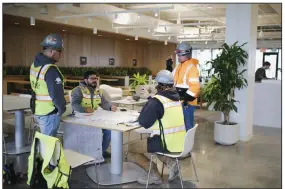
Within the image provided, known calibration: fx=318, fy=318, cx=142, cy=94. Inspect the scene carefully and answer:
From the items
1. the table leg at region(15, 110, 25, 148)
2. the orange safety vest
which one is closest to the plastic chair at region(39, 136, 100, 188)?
the orange safety vest

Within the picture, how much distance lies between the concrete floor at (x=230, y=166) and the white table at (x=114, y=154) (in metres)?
0.14

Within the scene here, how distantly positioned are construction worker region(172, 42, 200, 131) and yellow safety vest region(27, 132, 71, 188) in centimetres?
188

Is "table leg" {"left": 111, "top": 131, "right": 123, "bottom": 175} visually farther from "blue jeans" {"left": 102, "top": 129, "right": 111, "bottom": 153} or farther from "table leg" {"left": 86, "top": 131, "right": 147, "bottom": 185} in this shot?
"blue jeans" {"left": 102, "top": 129, "right": 111, "bottom": 153}

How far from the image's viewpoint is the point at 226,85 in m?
5.47

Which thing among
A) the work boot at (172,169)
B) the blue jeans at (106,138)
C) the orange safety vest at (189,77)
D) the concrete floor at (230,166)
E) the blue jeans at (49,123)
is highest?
the orange safety vest at (189,77)

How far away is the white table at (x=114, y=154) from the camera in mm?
3594

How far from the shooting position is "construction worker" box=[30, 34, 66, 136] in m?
3.34

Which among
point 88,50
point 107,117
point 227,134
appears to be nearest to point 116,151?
point 107,117

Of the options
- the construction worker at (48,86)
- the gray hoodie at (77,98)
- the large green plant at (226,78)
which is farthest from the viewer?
the large green plant at (226,78)

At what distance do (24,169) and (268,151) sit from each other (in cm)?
370

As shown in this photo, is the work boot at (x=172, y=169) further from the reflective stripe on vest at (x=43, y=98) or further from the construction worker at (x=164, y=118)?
the reflective stripe on vest at (x=43, y=98)

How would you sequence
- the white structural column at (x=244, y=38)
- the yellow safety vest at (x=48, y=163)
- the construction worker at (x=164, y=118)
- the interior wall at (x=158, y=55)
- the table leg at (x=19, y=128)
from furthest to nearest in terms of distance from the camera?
the interior wall at (x=158, y=55) → the white structural column at (x=244, y=38) → the table leg at (x=19, y=128) → the construction worker at (x=164, y=118) → the yellow safety vest at (x=48, y=163)

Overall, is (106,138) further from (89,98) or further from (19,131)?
(19,131)

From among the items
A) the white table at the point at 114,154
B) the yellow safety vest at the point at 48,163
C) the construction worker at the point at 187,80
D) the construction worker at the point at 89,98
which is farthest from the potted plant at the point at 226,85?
the yellow safety vest at the point at 48,163
